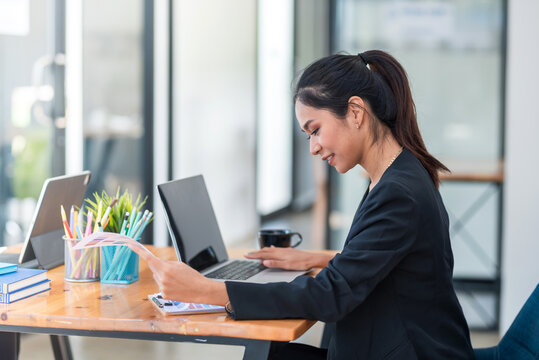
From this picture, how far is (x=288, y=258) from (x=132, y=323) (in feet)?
1.78

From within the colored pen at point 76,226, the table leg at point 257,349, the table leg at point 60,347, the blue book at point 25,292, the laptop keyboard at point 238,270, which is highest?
the colored pen at point 76,226

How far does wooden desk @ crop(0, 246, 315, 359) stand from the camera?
1431 mm

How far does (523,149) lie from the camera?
3.30m

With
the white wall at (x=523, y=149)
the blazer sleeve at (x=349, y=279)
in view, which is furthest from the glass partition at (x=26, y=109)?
the blazer sleeve at (x=349, y=279)

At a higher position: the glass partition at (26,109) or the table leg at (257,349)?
→ the glass partition at (26,109)

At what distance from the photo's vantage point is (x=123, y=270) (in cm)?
179

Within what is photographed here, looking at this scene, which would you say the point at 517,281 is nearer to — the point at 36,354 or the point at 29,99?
the point at 36,354

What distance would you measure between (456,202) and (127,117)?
6.49 feet

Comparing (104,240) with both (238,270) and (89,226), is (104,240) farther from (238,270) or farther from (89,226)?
(238,270)

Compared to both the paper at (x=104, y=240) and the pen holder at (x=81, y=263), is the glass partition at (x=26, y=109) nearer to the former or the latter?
the pen holder at (x=81, y=263)

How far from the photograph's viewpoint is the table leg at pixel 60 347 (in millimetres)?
2387

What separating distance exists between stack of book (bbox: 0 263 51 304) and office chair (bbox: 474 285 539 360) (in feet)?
3.37

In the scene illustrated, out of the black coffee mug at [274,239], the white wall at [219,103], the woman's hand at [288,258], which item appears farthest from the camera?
the white wall at [219,103]

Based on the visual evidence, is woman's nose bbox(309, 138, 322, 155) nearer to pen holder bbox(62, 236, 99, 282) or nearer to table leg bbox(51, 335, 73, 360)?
pen holder bbox(62, 236, 99, 282)
